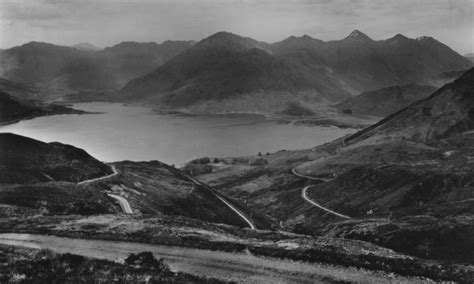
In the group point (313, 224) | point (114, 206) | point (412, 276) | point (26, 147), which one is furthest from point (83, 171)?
point (412, 276)

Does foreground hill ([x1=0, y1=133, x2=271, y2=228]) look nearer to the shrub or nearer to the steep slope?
the steep slope

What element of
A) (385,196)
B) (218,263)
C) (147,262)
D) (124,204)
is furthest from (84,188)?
(385,196)

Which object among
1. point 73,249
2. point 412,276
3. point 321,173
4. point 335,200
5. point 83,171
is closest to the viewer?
point 412,276

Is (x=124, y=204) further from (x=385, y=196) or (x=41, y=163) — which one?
(x=385, y=196)

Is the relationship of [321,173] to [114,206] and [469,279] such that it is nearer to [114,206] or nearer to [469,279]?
[114,206]

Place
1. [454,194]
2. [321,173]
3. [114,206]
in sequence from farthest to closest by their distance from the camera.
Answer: [321,173], [454,194], [114,206]
